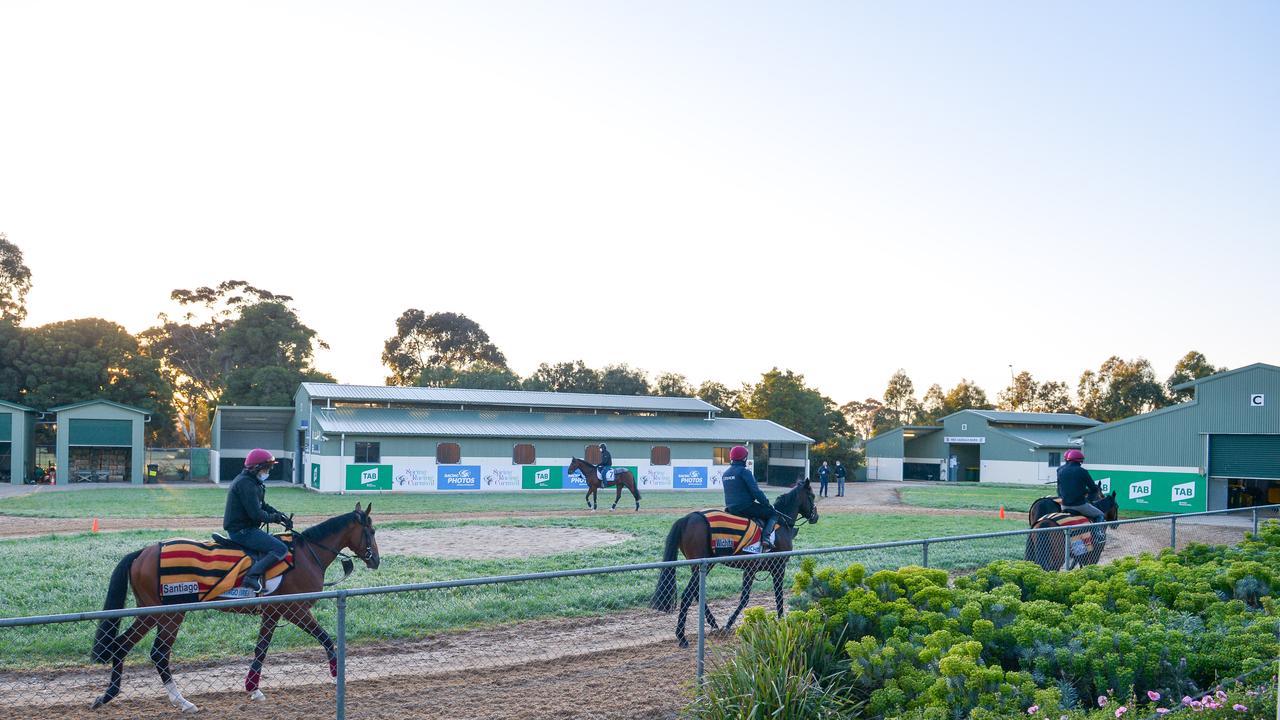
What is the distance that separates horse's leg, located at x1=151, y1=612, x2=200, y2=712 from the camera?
746cm

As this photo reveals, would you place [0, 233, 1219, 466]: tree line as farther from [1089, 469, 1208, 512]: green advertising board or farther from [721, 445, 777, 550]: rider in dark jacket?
[721, 445, 777, 550]: rider in dark jacket

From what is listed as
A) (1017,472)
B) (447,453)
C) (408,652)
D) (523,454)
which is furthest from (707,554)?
(1017,472)

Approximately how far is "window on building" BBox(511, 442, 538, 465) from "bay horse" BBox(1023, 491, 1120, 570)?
33.1 m

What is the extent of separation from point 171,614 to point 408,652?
2.46m

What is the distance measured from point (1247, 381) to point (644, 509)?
21.3 meters

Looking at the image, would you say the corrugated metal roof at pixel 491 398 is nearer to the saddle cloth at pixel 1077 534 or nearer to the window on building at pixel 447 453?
the window on building at pixel 447 453

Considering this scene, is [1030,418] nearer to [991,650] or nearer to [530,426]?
[530,426]

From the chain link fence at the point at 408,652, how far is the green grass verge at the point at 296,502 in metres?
18.4

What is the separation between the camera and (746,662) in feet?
22.0

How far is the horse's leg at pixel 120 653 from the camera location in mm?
7469

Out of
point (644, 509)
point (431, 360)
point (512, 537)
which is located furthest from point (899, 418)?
point (512, 537)

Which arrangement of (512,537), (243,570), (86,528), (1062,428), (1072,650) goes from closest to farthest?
(1072,650) → (243,570) → (512,537) → (86,528) → (1062,428)

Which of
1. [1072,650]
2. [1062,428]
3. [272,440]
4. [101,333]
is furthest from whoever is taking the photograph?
[1062,428]

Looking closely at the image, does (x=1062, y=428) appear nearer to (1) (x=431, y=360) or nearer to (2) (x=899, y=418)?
(2) (x=899, y=418)
